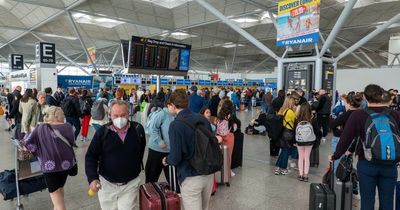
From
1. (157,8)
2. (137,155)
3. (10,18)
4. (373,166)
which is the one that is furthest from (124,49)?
(10,18)

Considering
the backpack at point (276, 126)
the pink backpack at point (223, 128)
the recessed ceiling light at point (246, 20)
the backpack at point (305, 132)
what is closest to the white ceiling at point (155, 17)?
the recessed ceiling light at point (246, 20)

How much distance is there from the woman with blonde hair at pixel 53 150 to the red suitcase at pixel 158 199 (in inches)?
38.1

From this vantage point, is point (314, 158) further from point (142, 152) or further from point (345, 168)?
point (142, 152)

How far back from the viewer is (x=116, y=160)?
92.1 inches

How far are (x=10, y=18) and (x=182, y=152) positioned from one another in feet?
75.8

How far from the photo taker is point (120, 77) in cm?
1895

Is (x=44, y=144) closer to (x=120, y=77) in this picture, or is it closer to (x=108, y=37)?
(x=120, y=77)

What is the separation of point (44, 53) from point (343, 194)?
52.4ft

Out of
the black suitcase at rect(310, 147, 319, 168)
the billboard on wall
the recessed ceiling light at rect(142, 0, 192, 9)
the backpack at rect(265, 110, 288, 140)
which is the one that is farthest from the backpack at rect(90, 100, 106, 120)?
the recessed ceiling light at rect(142, 0, 192, 9)

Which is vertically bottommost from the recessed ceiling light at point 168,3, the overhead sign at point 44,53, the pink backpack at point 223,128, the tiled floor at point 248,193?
the tiled floor at point 248,193

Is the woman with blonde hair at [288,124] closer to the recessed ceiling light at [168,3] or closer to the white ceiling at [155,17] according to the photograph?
the white ceiling at [155,17]

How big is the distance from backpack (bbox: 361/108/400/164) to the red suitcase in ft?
6.03

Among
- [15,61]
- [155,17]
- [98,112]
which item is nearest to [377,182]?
[98,112]

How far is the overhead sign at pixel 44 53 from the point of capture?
14.6 m
